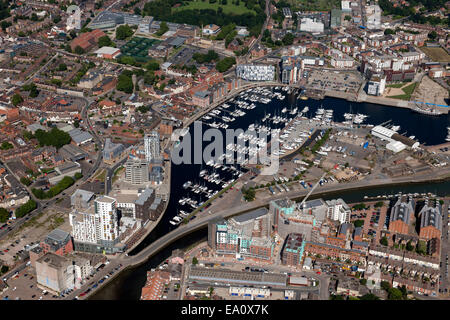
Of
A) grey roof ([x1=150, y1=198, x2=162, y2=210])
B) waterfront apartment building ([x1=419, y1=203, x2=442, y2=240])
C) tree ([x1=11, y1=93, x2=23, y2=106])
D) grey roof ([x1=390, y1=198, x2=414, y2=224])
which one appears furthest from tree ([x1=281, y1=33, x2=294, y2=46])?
grey roof ([x1=150, y1=198, x2=162, y2=210])

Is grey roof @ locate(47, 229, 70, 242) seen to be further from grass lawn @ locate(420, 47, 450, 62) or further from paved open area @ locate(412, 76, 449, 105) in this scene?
grass lawn @ locate(420, 47, 450, 62)

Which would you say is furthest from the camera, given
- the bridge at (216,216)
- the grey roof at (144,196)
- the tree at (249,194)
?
the tree at (249,194)

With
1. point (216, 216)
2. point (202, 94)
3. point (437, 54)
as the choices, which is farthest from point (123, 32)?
point (216, 216)

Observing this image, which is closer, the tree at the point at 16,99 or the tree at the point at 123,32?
the tree at the point at 16,99

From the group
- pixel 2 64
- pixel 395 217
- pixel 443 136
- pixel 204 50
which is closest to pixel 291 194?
pixel 395 217

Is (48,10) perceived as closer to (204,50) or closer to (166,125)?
(204,50)

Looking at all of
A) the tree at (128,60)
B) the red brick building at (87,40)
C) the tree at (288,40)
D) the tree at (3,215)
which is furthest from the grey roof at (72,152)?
the tree at (288,40)

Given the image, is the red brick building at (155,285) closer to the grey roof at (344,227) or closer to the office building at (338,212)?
the grey roof at (344,227)

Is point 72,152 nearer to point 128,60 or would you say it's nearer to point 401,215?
point 128,60
